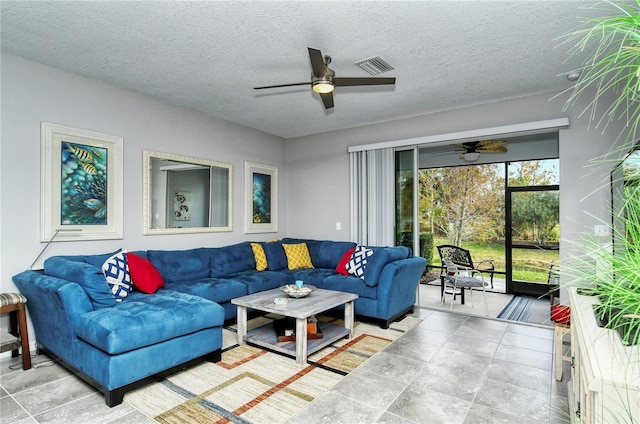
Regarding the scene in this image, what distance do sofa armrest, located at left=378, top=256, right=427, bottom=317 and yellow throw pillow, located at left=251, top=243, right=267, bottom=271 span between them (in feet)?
5.82

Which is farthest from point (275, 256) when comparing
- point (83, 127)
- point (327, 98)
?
point (83, 127)

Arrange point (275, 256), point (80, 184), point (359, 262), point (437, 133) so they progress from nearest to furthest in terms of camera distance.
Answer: point (80, 184), point (359, 262), point (437, 133), point (275, 256)

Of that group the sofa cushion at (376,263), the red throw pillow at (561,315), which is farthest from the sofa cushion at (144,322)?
the red throw pillow at (561,315)

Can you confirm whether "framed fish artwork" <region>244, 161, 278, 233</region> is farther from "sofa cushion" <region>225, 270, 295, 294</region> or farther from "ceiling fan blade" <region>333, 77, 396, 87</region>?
"ceiling fan blade" <region>333, 77, 396, 87</region>

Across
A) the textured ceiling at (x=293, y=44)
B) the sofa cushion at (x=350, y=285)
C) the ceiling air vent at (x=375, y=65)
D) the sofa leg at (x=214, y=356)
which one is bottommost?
the sofa leg at (x=214, y=356)

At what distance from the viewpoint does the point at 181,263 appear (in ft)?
13.4

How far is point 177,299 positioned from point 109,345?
2.48 ft

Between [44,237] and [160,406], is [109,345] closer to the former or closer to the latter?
[160,406]

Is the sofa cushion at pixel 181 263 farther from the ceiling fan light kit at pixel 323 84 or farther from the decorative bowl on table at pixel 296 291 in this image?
the ceiling fan light kit at pixel 323 84

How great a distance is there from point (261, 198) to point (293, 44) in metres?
3.16

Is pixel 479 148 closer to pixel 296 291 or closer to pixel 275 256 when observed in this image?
pixel 275 256

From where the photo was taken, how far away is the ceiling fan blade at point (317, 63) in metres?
2.45

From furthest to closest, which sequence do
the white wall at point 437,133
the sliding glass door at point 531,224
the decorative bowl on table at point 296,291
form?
1. the sliding glass door at point 531,224
2. the white wall at point 437,133
3. the decorative bowl on table at point 296,291

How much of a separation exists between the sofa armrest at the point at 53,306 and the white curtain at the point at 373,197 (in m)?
3.65
